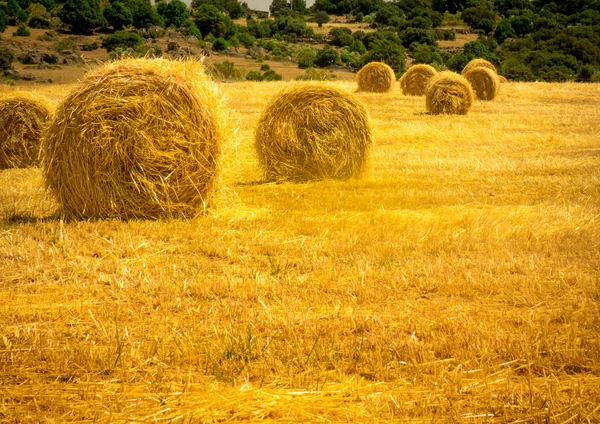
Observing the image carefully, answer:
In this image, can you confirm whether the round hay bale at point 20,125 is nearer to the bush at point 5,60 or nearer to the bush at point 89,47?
the bush at point 5,60

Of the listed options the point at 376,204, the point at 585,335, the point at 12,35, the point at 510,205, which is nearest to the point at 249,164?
the point at 376,204

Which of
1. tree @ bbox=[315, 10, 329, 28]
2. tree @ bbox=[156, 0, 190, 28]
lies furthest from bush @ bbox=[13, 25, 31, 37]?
tree @ bbox=[315, 10, 329, 28]

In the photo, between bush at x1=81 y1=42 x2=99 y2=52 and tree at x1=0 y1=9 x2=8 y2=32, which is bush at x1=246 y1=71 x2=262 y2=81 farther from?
tree at x1=0 y1=9 x2=8 y2=32

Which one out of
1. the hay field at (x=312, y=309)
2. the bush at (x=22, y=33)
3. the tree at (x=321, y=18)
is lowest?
the hay field at (x=312, y=309)

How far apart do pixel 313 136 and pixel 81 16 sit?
4467 cm

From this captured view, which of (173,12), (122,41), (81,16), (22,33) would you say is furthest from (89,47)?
(173,12)

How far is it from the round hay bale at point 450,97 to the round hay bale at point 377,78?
21.0 ft

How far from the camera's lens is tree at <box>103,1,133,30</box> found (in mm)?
52812

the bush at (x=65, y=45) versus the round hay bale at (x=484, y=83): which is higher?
the bush at (x=65, y=45)

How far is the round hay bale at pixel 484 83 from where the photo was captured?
25672 millimetres

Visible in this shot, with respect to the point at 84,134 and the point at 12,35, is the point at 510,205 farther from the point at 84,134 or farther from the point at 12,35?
the point at 12,35

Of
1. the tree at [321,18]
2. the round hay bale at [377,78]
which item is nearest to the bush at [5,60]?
the round hay bale at [377,78]

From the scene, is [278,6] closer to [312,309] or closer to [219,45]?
[219,45]

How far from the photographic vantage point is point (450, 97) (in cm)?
2019
